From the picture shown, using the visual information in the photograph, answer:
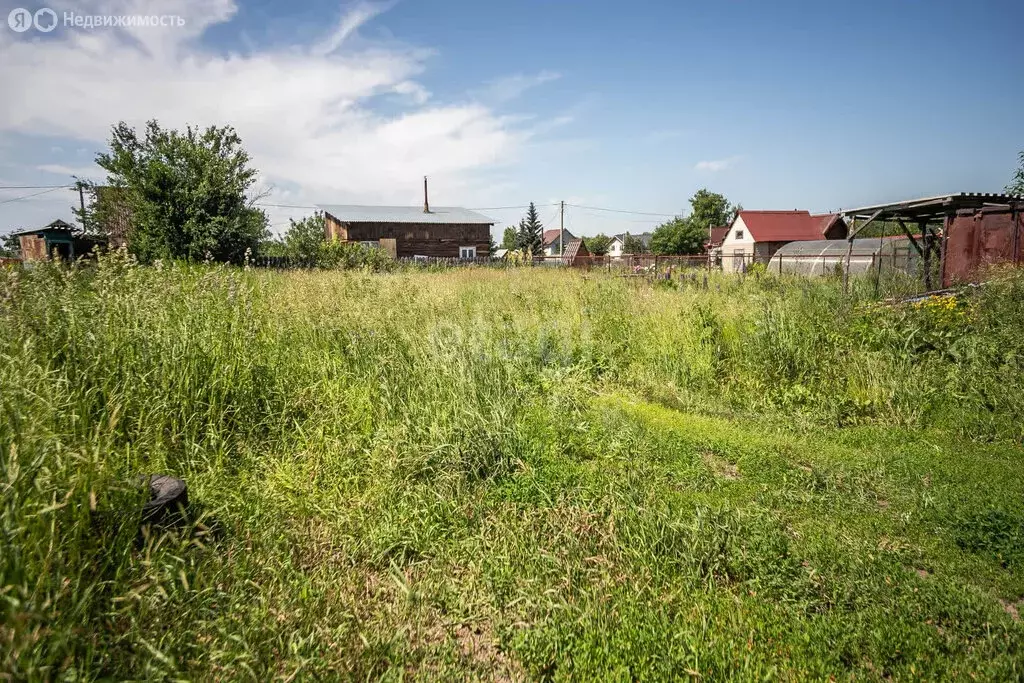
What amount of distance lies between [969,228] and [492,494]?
14.6m

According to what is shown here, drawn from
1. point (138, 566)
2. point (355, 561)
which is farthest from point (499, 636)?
point (138, 566)

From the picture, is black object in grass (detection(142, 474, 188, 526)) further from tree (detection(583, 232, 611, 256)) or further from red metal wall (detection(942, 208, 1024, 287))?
tree (detection(583, 232, 611, 256))

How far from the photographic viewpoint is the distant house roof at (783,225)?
135 feet

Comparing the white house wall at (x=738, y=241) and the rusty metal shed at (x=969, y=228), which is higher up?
the white house wall at (x=738, y=241)

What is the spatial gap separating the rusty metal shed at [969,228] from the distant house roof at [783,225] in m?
29.8

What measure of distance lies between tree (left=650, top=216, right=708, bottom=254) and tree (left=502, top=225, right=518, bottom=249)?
20.1m

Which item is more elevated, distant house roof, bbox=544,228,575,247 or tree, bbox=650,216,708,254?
distant house roof, bbox=544,228,575,247

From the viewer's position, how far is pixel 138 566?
7.54ft

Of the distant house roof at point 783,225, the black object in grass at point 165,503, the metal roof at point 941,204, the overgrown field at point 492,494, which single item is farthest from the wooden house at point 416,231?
the black object in grass at point 165,503

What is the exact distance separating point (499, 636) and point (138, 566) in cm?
168

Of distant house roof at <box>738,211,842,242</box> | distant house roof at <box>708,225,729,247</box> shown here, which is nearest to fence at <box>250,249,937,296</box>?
distant house roof at <box>738,211,842,242</box>

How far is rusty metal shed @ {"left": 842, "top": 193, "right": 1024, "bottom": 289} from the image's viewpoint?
36.8 ft

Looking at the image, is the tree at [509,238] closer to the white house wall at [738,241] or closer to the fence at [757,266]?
the white house wall at [738,241]

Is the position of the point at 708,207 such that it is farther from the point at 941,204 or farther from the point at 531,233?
the point at 941,204
